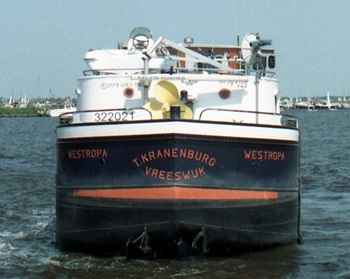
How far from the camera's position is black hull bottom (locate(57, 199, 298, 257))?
15.0 meters

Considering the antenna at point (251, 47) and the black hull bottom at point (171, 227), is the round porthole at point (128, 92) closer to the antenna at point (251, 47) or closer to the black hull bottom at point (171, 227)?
the antenna at point (251, 47)

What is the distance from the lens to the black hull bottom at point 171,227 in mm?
14977

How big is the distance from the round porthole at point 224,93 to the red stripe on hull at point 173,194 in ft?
7.81

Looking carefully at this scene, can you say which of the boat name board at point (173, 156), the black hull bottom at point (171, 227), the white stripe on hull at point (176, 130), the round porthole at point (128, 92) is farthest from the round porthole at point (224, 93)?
the boat name board at point (173, 156)

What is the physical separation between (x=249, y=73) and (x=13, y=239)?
5.60 meters

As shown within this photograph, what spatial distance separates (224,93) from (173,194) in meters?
3.03

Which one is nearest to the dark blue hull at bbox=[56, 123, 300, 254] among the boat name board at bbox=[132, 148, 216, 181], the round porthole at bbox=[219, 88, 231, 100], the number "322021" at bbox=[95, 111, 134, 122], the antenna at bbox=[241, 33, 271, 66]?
the boat name board at bbox=[132, 148, 216, 181]

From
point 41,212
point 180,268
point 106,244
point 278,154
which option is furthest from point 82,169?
point 41,212

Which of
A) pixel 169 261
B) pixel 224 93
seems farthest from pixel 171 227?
pixel 224 93

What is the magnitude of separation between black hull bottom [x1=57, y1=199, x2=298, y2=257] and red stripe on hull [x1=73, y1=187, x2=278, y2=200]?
104mm

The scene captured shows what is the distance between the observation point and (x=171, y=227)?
14.9m

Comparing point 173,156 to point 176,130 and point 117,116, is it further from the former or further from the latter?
point 117,116

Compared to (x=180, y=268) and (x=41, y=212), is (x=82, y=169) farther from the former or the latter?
(x=41, y=212)

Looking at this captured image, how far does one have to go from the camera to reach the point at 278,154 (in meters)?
15.8
